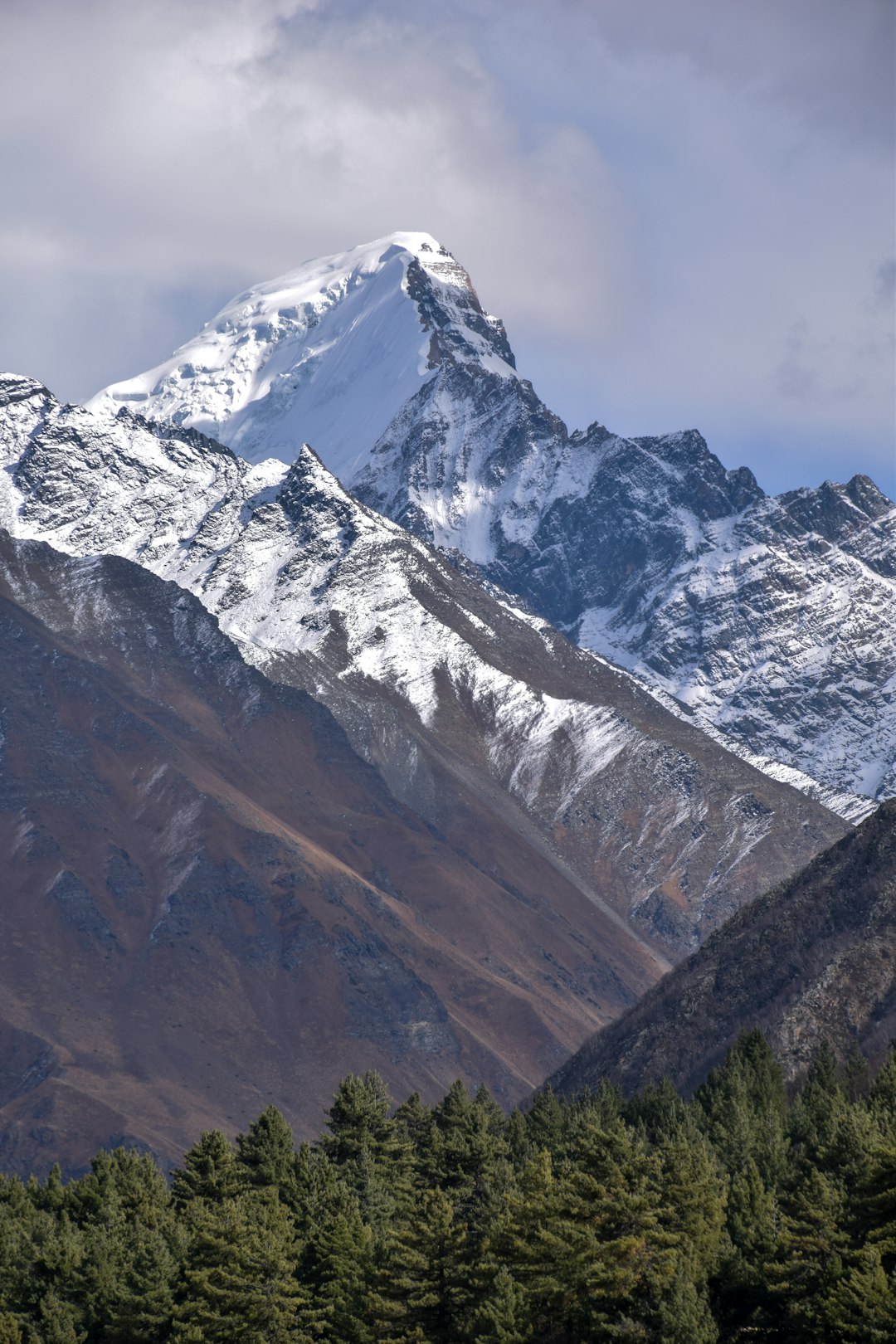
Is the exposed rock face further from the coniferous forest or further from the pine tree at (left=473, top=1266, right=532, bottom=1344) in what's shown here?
the pine tree at (left=473, top=1266, right=532, bottom=1344)

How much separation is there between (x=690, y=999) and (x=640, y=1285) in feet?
369

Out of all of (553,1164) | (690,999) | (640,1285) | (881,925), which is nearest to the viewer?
(640,1285)

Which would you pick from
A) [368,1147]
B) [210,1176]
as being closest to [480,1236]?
[210,1176]

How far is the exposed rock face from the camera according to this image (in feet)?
556

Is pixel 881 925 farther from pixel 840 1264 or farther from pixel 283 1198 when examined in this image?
pixel 840 1264

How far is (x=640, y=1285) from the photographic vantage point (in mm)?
83875

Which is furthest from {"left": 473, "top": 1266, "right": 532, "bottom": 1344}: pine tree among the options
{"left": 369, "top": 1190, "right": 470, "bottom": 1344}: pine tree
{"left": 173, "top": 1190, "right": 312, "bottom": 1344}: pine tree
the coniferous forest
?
{"left": 173, "top": 1190, "right": 312, "bottom": 1344}: pine tree

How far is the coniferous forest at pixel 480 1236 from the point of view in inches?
3273

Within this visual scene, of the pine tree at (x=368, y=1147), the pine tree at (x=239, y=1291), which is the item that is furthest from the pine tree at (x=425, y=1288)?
the pine tree at (x=368, y=1147)

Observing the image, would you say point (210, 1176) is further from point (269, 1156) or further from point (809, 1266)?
point (809, 1266)

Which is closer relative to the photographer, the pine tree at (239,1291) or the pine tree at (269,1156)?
the pine tree at (239,1291)

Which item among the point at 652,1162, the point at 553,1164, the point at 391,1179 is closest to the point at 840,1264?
the point at 652,1162

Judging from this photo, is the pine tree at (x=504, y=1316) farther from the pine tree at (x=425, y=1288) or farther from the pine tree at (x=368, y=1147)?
the pine tree at (x=368, y=1147)

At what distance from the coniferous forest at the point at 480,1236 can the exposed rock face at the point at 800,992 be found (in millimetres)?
40528
